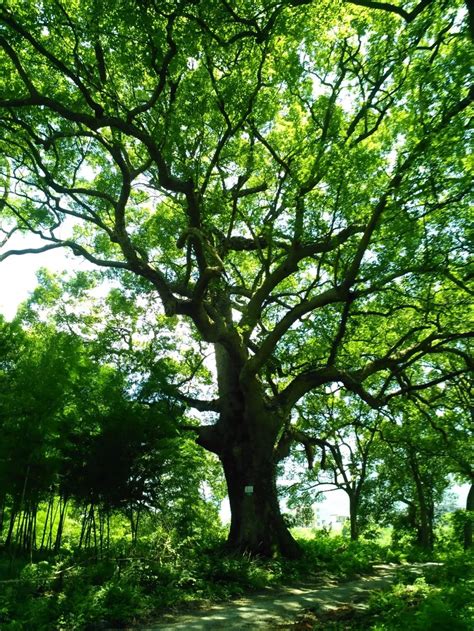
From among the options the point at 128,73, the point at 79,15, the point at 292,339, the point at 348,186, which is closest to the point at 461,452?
the point at 292,339

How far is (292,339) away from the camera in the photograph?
44.9 ft

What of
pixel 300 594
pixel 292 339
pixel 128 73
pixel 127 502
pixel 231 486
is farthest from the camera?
pixel 292 339

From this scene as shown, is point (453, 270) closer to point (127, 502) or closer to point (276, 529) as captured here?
point (276, 529)

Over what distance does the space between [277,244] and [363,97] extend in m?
3.72

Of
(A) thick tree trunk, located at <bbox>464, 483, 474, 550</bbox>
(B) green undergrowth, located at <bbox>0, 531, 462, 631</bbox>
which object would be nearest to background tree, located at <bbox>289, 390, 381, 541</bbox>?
(A) thick tree trunk, located at <bbox>464, 483, 474, 550</bbox>

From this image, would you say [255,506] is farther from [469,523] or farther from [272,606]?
[469,523]

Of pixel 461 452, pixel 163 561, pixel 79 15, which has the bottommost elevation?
pixel 163 561

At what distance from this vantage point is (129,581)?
7.29 m

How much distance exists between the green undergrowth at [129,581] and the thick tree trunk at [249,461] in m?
0.58

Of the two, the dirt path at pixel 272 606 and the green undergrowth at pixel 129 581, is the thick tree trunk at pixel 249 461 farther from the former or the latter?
the dirt path at pixel 272 606

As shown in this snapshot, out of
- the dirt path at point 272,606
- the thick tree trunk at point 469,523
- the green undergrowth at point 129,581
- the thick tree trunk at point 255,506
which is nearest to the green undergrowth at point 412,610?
the dirt path at point 272,606

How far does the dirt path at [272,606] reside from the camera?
6.09m

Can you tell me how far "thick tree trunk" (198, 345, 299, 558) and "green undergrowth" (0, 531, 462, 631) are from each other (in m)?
0.58

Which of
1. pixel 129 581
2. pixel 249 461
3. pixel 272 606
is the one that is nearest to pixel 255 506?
pixel 249 461
